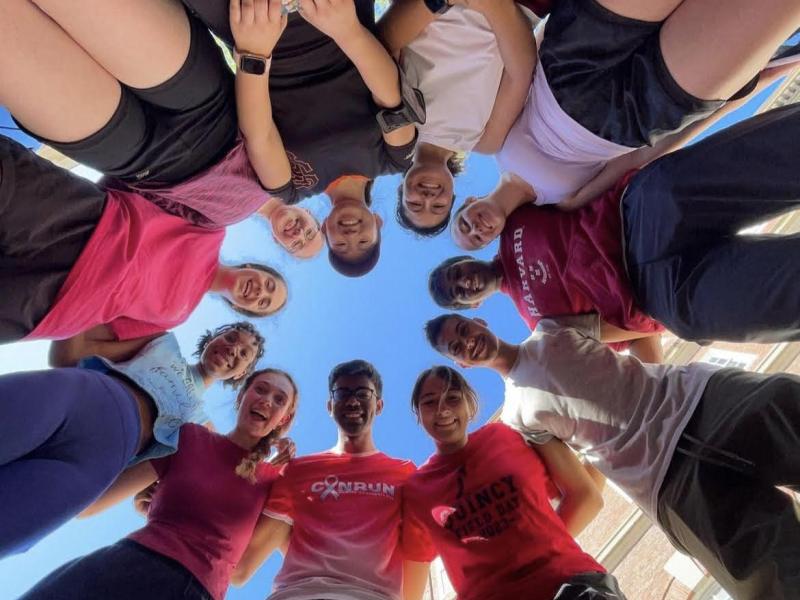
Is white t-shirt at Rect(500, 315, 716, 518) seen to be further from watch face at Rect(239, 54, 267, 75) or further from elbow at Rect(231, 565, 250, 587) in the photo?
watch face at Rect(239, 54, 267, 75)

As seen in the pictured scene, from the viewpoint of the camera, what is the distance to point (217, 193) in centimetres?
204

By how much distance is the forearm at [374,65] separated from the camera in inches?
64.4

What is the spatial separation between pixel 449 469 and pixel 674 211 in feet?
4.74

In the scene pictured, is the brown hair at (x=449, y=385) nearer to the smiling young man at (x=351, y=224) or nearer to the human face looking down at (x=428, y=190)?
the smiling young man at (x=351, y=224)

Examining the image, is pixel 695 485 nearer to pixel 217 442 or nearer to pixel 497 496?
pixel 497 496

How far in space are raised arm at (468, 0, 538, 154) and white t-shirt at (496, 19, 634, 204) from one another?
4 cm

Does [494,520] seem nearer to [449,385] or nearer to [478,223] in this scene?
[449,385]

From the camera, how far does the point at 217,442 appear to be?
2500 mm

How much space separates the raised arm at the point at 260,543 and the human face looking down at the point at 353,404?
21.9 inches

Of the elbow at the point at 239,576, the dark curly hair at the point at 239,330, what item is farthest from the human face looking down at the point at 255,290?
the elbow at the point at 239,576

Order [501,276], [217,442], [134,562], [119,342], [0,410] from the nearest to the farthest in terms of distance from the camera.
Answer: [0,410], [134,562], [119,342], [217,442], [501,276]

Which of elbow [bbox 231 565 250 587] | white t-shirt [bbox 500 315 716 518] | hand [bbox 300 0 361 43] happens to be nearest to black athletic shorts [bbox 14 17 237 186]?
hand [bbox 300 0 361 43]

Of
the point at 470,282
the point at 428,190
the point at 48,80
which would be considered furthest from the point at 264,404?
the point at 48,80

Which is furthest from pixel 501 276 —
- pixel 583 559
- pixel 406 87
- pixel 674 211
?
pixel 583 559
